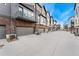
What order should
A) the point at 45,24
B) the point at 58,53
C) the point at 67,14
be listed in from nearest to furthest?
1. the point at 58,53
2. the point at 67,14
3. the point at 45,24

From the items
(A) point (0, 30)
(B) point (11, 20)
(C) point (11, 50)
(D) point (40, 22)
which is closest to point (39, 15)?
(D) point (40, 22)

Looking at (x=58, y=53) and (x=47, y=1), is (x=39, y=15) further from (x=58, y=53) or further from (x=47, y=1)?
(x=58, y=53)

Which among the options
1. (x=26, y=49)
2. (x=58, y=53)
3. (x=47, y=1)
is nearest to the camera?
(x=58, y=53)

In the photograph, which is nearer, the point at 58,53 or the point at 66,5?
the point at 58,53

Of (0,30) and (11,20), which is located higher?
(11,20)

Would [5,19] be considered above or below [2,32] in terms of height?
above

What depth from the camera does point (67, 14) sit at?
275 centimetres

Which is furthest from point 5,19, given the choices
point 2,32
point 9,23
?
point 2,32

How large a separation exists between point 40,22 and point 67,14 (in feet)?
10.2

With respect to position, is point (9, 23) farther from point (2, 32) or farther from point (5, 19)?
point (2, 32)

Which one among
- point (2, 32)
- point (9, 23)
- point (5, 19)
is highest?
point (5, 19)

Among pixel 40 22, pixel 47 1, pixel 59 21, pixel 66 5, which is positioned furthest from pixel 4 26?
pixel 40 22

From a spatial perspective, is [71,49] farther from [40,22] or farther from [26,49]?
[40,22]

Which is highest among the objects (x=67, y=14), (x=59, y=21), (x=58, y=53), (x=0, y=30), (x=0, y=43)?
(x=67, y=14)
